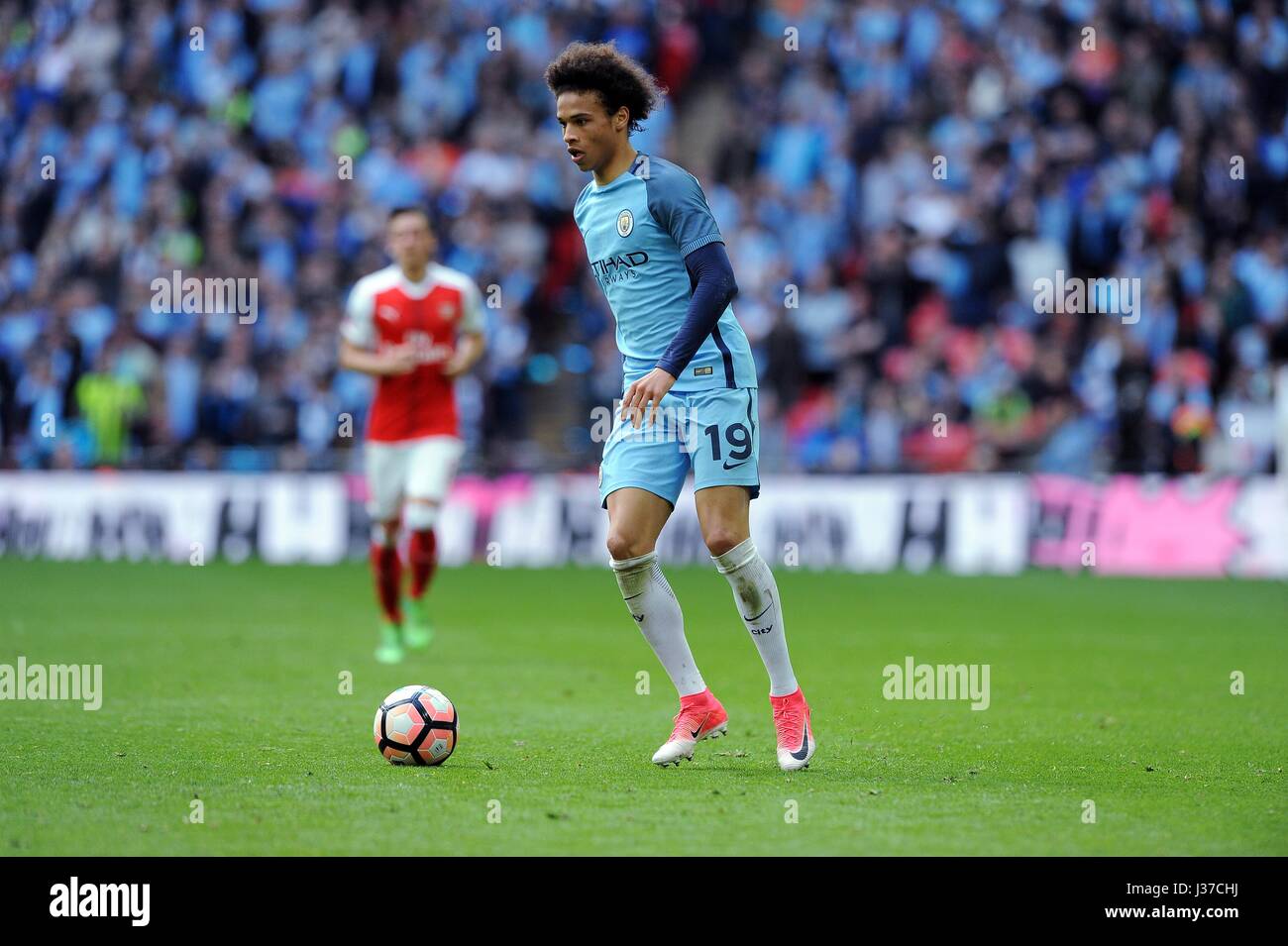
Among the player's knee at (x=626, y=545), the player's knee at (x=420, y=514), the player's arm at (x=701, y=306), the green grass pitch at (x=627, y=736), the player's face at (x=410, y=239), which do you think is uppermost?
the player's face at (x=410, y=239)

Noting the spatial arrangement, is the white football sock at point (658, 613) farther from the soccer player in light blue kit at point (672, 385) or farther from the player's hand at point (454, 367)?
the player's hand at point (454, 367)

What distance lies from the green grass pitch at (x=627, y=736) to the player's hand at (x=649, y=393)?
138 centimetres

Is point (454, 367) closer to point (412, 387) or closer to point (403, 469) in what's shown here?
point (412, 387)

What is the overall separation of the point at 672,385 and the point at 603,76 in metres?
1.25

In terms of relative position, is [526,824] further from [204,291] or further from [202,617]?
[204,291]

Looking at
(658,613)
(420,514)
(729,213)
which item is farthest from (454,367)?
(729,213)

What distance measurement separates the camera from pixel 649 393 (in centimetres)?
709

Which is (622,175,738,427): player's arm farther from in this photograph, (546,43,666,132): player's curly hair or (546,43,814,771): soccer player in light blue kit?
(546,43,666,132): player's curly hair

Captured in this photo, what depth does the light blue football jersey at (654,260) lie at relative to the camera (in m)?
7.42

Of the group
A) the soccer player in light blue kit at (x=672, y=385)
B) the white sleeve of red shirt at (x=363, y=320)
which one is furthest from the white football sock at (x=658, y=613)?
the white sleeve of red shirt at (x=363, y=320)

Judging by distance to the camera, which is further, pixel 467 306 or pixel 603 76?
pixel 467 306

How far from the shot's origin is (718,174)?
25.2 m

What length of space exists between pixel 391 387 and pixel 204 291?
1190 centimetres

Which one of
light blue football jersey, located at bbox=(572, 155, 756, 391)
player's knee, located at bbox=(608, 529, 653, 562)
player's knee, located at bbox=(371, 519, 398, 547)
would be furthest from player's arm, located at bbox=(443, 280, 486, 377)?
player's knee, located at bbox=(608, 529, 653, 562)
